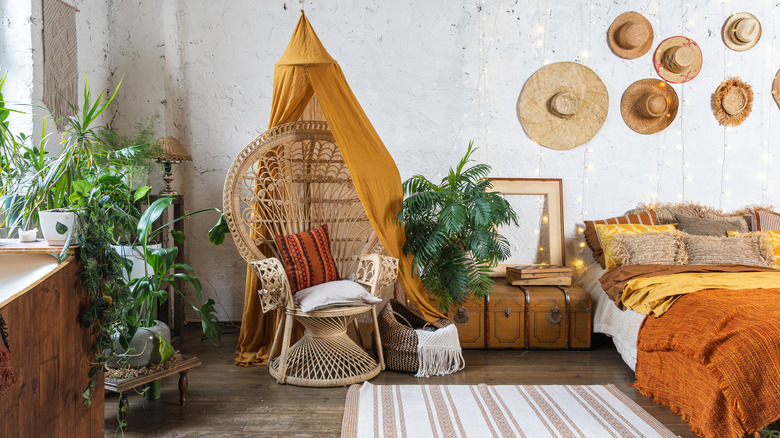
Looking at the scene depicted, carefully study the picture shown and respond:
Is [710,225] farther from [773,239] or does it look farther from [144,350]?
[144,350]

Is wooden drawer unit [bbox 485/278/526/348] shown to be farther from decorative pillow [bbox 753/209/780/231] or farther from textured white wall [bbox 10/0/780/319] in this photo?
decorative pillow [bbox 753/209/780/231]

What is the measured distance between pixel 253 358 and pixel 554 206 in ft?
7.77

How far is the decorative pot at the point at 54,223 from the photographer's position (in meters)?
1.80

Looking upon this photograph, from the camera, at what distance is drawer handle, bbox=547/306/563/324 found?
134 inches

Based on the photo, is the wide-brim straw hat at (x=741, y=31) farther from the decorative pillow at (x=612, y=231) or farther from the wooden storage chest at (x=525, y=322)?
the wooden storage chest at (x=525, y=322)

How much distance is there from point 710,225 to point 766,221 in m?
0.45

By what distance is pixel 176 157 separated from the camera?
335 centimetres

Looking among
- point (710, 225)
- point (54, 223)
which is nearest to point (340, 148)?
point (54, 223)

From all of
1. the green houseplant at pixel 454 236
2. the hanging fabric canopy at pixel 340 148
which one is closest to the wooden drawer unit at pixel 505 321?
the green houseplant at pixel 454 236

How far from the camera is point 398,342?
296cm

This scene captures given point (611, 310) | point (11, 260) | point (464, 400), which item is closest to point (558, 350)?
point (611, 310)

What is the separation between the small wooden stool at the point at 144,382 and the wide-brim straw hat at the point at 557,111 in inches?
111

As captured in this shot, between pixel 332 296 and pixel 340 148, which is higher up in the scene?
pixel 340 148

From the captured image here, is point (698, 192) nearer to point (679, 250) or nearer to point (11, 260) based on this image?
point (679, 250)
